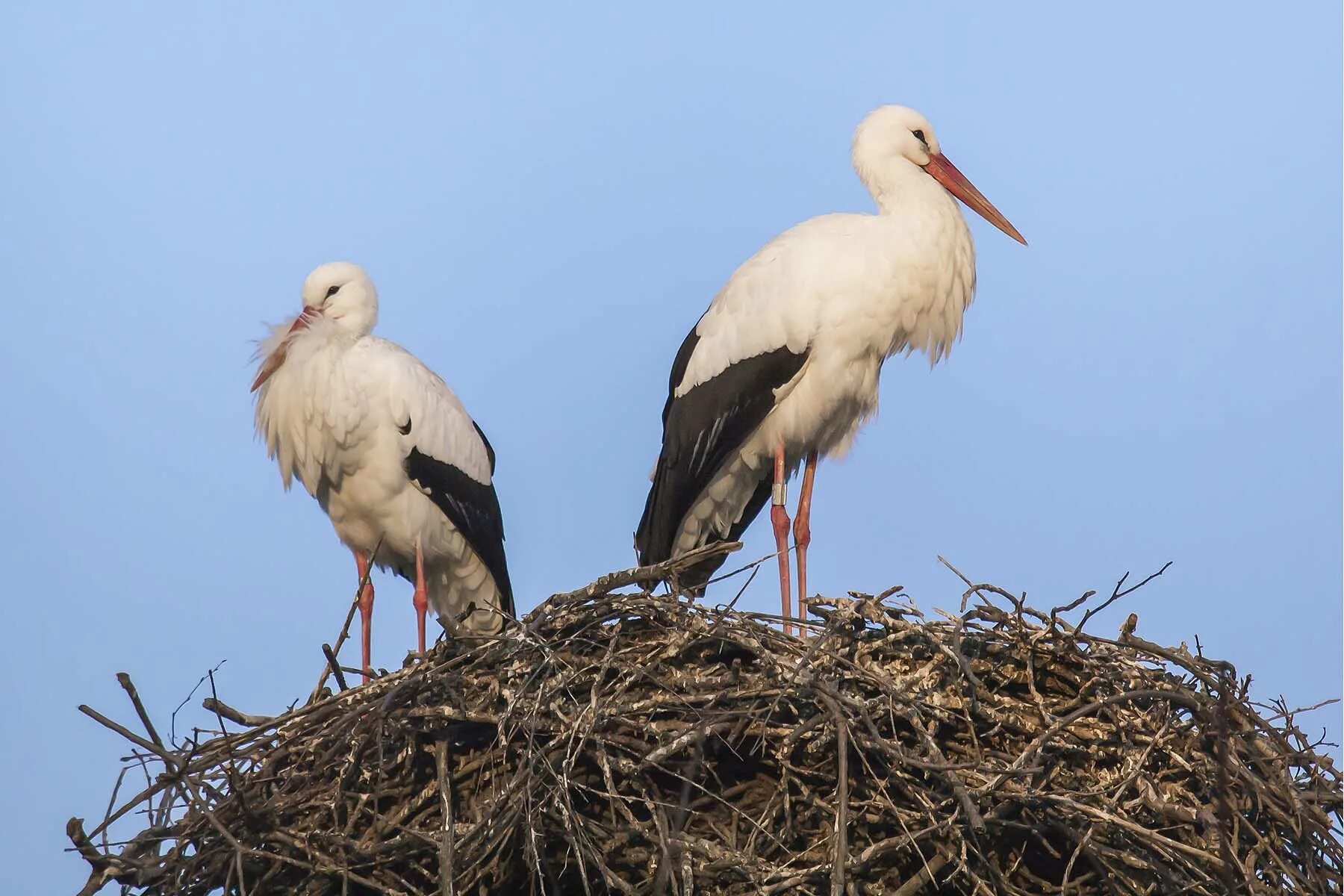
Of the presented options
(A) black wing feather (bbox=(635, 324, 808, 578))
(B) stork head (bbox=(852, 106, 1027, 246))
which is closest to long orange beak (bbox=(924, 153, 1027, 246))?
(B) stork head (bbox=(852, 106, 1027, 246))

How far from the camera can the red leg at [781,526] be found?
7.36m

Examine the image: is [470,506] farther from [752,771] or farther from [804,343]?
[752,771]

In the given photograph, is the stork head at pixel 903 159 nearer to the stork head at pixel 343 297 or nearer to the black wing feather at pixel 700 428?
the black wing feather at pixel 700 428

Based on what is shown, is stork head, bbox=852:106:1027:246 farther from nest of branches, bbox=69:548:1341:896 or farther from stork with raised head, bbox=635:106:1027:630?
nest of branches, bbox=69:548:1341:896

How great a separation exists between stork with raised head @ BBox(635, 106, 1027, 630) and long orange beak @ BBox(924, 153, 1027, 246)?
2.7 inches

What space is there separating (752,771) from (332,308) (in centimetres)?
332

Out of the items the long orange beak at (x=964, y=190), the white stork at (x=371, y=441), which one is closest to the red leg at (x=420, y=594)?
the white stork at (x=371, y=441)

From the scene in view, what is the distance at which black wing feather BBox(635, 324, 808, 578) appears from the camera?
7207mm

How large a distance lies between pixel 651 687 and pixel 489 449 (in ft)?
10.1

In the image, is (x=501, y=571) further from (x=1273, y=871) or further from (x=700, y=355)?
(x=1273, y=871)

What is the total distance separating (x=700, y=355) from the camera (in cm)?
746

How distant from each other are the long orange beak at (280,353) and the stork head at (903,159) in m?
2.27

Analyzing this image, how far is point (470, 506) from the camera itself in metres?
8.10

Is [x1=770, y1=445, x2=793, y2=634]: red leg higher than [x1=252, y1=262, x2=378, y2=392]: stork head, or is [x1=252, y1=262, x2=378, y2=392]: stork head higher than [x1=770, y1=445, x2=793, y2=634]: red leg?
[x1=252, y1=262, x2=378, y2=392]: stork head
